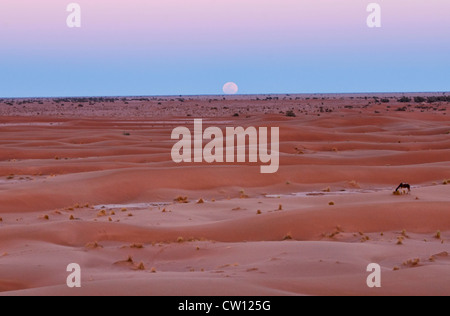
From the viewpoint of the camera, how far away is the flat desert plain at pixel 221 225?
7918 mm

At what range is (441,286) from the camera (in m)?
7.53

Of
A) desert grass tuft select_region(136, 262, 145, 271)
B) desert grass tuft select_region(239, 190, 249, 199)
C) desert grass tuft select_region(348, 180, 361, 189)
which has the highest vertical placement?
desert grass tuft select_region(348, 180, 361, 189)

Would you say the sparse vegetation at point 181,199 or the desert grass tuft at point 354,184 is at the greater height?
the desert grass tuft at point 354,184

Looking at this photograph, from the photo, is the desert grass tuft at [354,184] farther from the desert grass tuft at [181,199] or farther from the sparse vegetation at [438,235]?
the sparse vegetation at [438,235]

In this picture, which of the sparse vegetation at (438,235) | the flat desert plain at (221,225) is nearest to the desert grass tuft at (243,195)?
the flat desert plain at (221,225)

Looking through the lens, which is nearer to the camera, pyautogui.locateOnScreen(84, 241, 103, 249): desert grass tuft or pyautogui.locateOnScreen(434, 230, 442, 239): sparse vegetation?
pyautogui.locateOnScreen(84, 241, 103, 249): desert grass tuft

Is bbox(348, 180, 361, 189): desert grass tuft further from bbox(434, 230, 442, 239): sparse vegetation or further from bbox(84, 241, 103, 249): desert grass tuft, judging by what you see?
bbox(84, 241, 103, 249): desert grass tuft

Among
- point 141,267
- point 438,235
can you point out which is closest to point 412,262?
point 438,235

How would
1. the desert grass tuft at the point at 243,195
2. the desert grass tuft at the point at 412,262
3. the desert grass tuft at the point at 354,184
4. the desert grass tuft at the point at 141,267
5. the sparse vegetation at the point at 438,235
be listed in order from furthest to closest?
the desert grass tuft at the point at 354,184
the desert grass tuft at the point at 243,195
the sparse vegetation at the point at 438,235
the desert grass tuft at the point at 141,267
the desert grass tuft at the point at 412,262

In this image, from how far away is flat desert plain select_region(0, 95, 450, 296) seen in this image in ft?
26.0

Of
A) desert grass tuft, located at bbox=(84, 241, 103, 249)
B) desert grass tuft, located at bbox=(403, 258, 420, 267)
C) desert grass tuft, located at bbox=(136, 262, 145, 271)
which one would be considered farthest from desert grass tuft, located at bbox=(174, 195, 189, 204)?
desert grass tuft, located at bbox=(403, 258, 420, 267)

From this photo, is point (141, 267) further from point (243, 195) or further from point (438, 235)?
point (243, 195)

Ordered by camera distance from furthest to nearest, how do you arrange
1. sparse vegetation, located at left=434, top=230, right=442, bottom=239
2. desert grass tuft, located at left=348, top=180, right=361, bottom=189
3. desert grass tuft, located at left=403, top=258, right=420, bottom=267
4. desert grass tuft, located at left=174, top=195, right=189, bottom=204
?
desert grass tuft, located at left=348, top=180, right=361, bottom=189
desert grass tuft, located at left=174, top=195, right=189, bottom=204
sparse vegetation, located at left=434, top=230, right=442, bottom=239
desert grass tuft, located at left=403, top=258, right=420, bottom=267
